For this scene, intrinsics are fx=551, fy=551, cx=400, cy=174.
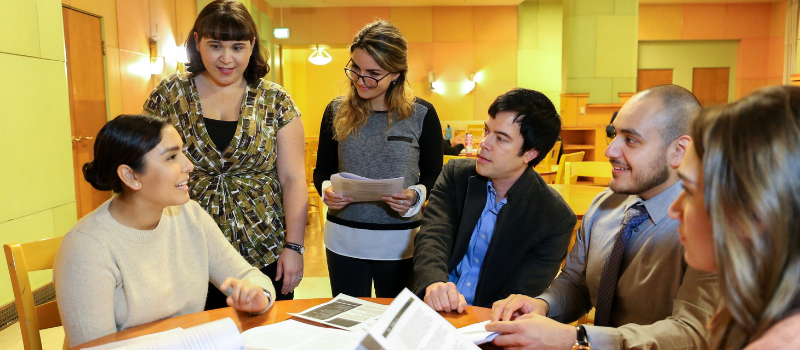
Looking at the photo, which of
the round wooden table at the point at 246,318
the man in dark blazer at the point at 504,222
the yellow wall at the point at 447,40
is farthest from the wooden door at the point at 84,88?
the yellow wall at the point at 447,40

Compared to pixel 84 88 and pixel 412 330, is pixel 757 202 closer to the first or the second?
pixel 412 330

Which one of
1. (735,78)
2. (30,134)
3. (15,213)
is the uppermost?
(735,78)

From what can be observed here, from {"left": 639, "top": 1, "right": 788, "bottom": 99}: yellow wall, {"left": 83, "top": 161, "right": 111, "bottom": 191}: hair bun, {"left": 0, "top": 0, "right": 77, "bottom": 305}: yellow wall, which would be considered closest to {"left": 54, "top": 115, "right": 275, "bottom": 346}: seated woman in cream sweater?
{"left": 83, "top": 161, "right": 111, "bottom": 191}: hair bun

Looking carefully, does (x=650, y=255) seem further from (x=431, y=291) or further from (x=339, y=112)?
(x=339, y=112)

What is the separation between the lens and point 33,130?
11.8 feet

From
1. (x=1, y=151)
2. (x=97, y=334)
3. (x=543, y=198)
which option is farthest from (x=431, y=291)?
Answer: (x=1, y=151)

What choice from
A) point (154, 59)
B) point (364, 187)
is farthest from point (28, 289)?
point (154, 59)

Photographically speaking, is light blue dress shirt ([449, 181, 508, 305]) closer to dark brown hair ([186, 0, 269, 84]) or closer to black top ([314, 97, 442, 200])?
black top ([314, 97, 442, 200])

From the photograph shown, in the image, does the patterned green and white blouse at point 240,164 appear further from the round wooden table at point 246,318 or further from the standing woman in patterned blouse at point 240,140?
the round wooden table at point 246,318

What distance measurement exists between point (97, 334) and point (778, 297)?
4.66 ft

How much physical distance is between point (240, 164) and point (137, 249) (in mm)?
489

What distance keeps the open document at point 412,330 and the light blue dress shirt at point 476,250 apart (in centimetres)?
69

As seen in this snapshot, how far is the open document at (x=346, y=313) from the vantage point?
139 cm

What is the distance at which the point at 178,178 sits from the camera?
1575 millimetres
